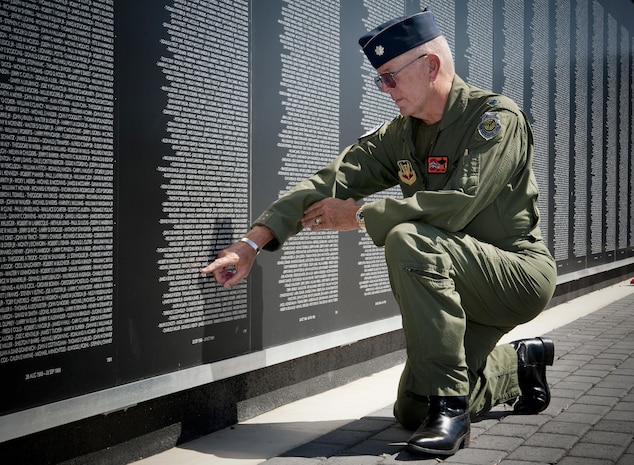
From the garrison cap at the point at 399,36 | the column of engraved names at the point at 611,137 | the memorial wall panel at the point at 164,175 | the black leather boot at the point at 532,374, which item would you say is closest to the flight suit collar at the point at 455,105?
the garrison cap at the point at 399,36

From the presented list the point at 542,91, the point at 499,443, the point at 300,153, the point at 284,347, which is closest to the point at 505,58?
the point at 542,91

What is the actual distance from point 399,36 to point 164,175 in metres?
1.03

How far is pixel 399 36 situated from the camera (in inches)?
120

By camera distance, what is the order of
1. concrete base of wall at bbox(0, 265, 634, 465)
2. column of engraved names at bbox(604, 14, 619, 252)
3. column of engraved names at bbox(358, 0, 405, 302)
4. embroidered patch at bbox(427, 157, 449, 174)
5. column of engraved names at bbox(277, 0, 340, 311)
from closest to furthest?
concrete base of wall at bbox(0, 265, 634, 465), embroidered patch at bbox(427, 157, 449, 174), column of engraved names at bbox(277, 0, 340, 311), column of engraved names at bbox(358, 0, 405, 302), column of engraved names at bbox(604, 14, 619, 252)

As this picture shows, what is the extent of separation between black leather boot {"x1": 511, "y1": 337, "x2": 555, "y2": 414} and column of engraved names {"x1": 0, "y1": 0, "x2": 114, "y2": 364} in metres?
1.63

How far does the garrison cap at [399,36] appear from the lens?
304 centimetres

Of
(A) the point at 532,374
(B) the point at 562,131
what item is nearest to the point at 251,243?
(A) the point at 532,374

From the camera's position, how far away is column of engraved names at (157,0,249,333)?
2.82m

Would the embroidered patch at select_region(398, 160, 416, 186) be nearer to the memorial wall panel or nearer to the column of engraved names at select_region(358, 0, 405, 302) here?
the memorial wall panel

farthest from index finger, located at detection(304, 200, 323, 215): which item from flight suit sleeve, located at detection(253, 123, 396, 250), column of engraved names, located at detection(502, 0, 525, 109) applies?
column of engraved names, located at detection(502, 0, 525, 109)

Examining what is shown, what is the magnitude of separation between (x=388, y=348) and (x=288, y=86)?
1.78 meters

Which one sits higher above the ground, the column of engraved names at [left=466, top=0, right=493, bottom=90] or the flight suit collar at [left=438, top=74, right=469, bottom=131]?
the column of engraved names at [left=466, top=0, right=493, bottom=90]

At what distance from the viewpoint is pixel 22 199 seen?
7.21 ft

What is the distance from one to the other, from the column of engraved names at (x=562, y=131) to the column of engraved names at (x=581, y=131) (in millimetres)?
291
